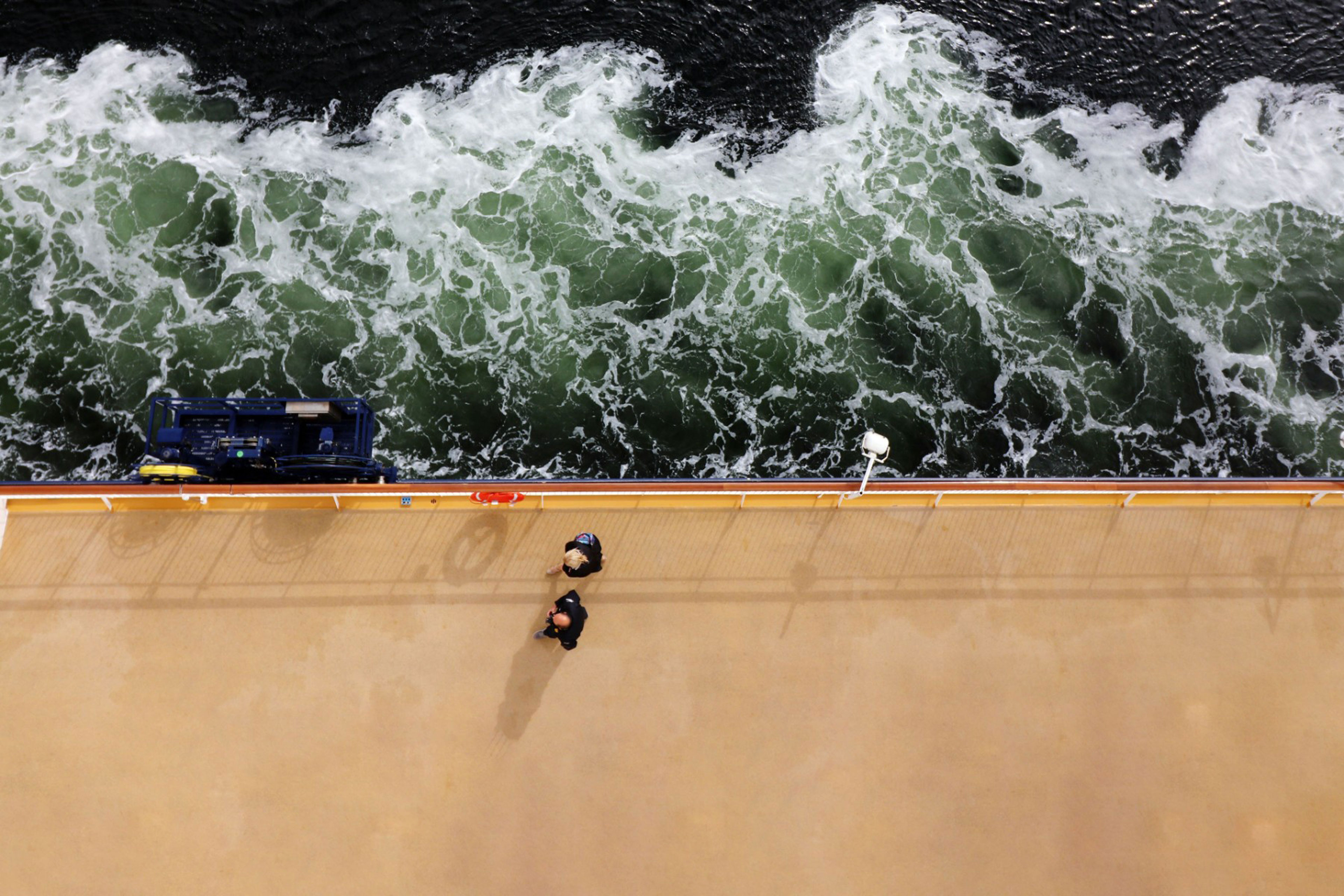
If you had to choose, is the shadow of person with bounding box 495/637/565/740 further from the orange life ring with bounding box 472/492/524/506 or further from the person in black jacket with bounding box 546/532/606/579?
the orange life ring with bounding box 472/492/524/506

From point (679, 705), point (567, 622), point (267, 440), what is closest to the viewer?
point (567, 622)

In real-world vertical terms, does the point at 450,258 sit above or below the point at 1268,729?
above

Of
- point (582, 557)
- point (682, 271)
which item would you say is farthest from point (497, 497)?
point (682, 271)

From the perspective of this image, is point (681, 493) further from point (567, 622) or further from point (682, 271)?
point (682, 271)

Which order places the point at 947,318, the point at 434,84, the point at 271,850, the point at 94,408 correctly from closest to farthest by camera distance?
the point at 271,850, the point at 94,408, the point at 947,318, the point at 434,84

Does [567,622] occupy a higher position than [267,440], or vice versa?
[267,440]

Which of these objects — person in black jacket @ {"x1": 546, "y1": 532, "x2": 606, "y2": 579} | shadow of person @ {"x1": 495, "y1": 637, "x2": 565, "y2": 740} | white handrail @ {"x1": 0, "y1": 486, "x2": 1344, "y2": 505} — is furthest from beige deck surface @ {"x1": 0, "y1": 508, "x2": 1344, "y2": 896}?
person in black jacket @ {"x1": 546, "y1": 532, "x2": 606, "y2": 579}

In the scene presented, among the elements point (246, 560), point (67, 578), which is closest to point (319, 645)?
point (246, 560)

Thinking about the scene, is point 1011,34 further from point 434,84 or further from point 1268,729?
point 1268,729
